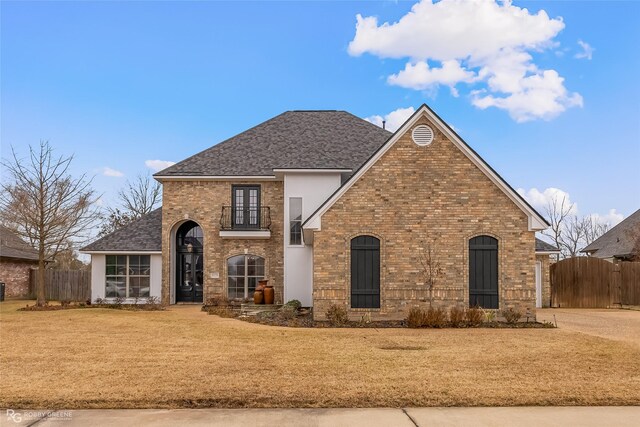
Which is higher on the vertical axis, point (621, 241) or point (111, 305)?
point (621, 241)

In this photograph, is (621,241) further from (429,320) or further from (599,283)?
(429,320)

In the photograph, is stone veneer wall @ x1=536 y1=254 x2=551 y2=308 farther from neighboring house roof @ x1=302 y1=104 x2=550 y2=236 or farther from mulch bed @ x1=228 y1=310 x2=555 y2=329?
mulch bed @ x1=228 y1=310 x2=555 y2=329

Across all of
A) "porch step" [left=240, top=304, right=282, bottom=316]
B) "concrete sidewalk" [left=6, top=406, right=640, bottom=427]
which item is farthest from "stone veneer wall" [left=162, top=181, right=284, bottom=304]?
"concrete sidewalk" [left=6, top=406, right=640, bottom=427]

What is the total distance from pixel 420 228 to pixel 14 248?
24.6 metres

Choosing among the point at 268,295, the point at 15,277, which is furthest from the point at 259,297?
the point at 15,277

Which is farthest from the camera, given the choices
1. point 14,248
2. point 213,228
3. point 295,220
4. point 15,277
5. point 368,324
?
point 15,277

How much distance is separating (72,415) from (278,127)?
2208cm

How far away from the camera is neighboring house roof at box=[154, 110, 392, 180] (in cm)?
2359

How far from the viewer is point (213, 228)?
949 inches

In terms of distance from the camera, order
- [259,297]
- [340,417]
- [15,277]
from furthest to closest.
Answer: [15,277]
[259,297]
[340,417]

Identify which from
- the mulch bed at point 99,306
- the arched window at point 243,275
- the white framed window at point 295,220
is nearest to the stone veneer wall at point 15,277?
the mulch bed at point 99,306

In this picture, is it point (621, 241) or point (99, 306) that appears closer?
point (99, 306)

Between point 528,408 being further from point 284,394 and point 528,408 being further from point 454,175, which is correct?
point 454,175

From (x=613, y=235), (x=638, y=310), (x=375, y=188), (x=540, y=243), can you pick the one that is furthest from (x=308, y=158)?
(x=613, y=235)
